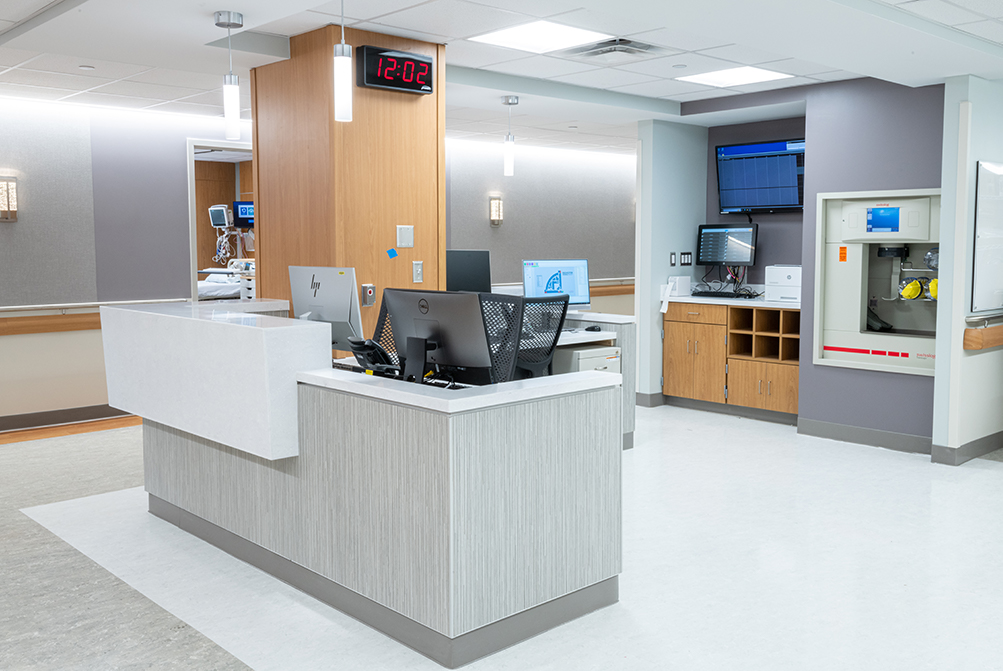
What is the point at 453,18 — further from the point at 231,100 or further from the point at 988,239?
A: the point at 988,239

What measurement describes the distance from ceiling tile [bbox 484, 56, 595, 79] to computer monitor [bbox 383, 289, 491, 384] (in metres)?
2.80

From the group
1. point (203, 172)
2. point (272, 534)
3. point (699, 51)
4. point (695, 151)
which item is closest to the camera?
point (272, 534)

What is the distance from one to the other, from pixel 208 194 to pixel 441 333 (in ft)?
34.7

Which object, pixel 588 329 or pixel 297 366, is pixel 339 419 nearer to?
pixel 297 366

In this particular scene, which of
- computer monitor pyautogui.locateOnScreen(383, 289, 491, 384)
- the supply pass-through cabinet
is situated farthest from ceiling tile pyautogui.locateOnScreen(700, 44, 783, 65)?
computer monitor pyautogui.locateOnScreen(383, 289, 491, 384)

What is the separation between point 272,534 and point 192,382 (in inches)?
29.9

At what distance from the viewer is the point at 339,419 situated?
3217 millimetres

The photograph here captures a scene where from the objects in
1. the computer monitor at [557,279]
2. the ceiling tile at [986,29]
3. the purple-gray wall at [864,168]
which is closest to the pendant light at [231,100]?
the computer monitor at [557,279]

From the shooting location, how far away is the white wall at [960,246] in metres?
5.48

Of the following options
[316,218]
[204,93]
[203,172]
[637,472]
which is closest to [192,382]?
[316,218]

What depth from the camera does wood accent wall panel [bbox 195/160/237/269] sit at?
41.6 ft

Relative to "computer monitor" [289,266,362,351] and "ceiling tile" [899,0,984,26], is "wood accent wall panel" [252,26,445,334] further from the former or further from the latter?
"ceiling tile" [899,0,984,26]

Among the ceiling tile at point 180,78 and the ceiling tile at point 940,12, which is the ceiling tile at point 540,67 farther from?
the ceiling tile at point 940,12

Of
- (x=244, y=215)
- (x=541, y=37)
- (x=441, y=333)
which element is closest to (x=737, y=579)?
(x=441, y=333)
